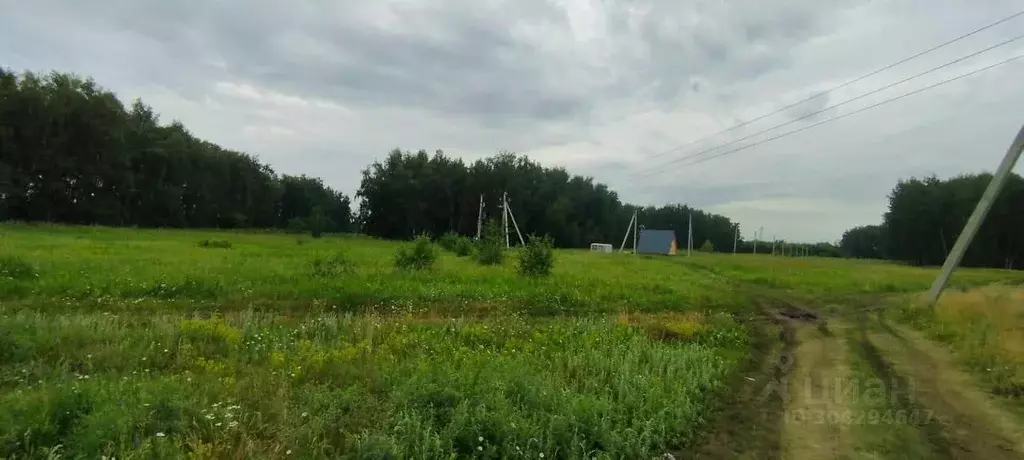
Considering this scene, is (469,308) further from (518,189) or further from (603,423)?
(518,189)

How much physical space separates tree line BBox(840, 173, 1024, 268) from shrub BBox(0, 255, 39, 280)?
3185 inches

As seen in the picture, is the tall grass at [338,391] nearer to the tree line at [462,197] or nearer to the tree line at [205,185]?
the tree line at [205,185]

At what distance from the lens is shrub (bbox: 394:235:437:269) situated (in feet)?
79.5

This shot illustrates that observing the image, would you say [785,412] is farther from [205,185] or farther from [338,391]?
[205,185]

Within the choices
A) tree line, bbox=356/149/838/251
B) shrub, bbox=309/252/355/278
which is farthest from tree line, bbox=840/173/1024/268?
shrub, bbox=309/252/355/278

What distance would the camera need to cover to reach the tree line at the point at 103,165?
2120 inches

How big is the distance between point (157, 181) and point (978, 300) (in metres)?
74.0

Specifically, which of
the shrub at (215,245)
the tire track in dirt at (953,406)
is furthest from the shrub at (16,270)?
the tire track in dirt at (953,406)

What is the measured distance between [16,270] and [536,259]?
16243mm

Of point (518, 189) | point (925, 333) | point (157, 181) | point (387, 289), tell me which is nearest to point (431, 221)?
point (518, 189)

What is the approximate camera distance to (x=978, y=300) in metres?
19.0

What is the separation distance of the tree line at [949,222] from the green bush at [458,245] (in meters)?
59.5

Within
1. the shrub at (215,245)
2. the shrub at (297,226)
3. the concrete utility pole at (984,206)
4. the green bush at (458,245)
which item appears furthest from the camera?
the shrub at (297,226)

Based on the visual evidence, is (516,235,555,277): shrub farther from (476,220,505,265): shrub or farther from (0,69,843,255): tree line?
(0,69,843,255): tree line
